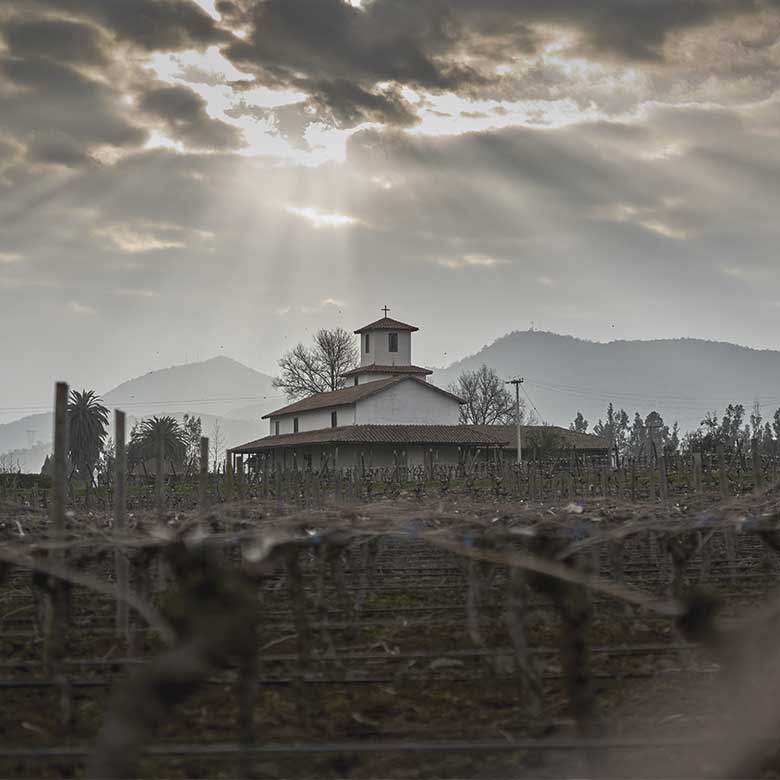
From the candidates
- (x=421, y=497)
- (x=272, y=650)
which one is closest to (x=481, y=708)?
(x=272, y=650)

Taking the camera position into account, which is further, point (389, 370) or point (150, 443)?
point (389, 370)

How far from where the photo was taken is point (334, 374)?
72.0 meters

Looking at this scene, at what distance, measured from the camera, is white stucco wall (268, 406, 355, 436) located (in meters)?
54.5

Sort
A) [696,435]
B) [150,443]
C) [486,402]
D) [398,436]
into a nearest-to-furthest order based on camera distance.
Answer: [398,436] < [150,443] < [696,435] < [486,402]

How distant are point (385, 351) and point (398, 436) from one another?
14.5 meters

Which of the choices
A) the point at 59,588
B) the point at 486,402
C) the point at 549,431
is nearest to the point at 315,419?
the point at 549,431

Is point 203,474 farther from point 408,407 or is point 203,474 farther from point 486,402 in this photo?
point 486,402

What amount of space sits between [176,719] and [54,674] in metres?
0.77

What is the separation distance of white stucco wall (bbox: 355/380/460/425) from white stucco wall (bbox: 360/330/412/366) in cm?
792

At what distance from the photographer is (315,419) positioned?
5794 cm

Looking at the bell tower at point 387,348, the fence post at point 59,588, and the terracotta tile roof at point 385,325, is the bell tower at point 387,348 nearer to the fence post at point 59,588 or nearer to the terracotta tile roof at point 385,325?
the terracotta tile roof at point 385,325

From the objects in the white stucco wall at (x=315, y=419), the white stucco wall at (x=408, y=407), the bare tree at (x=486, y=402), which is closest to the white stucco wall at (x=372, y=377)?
the white stucco wall at (x=315, y=419)

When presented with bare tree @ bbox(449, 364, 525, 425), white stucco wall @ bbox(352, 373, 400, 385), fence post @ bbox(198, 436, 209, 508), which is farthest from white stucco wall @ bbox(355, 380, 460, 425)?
fence post @ bbox(198, 436, 209, 508)

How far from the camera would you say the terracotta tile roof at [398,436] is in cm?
4869
